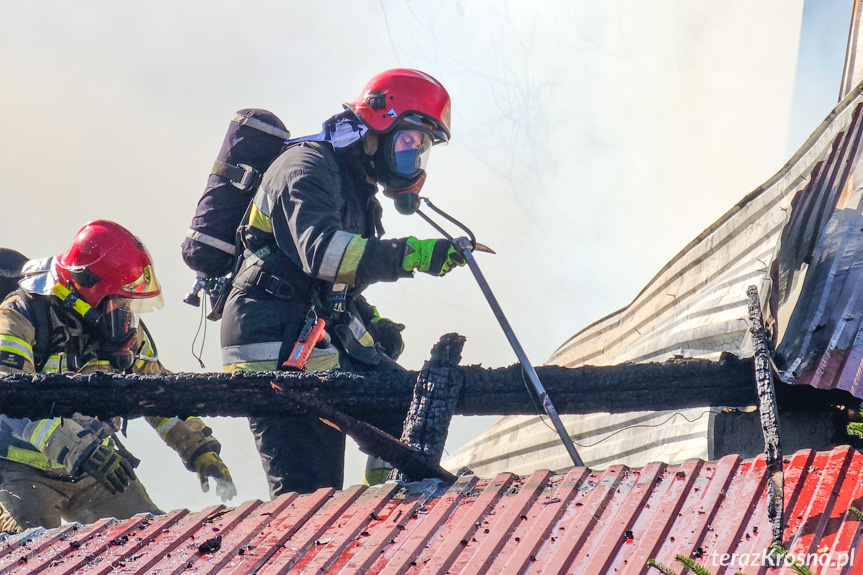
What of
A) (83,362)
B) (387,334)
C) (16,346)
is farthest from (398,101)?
(83,362)

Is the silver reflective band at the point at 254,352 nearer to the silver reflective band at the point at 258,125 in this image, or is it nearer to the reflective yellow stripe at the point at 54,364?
the silver reflective band at the point at 258,125

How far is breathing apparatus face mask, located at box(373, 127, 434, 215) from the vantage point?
5.05m

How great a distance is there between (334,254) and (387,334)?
4.44 feet

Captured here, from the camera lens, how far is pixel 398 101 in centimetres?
509

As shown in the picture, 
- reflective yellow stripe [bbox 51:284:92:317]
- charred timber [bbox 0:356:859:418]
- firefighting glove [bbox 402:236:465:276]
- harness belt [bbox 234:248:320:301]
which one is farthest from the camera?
reflective yellow stripe [bbox 51:284:92:317]

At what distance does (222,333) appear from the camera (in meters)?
4.86

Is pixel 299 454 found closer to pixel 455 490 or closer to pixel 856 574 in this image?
pixel 455 490

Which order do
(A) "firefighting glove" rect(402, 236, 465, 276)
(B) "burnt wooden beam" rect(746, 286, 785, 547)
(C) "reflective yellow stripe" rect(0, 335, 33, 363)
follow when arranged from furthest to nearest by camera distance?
(C) "reflective yellow stripe" rect(0, 335, 33, 363)
(A) "firefighting glove" rect(402, 236, 465, 276)
(B) "burnt wooden beam" rect(746, 286, 785, 547)

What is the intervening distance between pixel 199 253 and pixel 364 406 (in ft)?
4.81

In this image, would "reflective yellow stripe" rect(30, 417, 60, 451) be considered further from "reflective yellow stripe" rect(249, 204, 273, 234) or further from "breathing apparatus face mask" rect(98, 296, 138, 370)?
"reflective yellow stripe" rect(249, 204, 273, 234)

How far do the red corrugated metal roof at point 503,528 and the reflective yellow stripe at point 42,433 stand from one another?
121cm

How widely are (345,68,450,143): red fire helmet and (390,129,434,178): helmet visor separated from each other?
75mm

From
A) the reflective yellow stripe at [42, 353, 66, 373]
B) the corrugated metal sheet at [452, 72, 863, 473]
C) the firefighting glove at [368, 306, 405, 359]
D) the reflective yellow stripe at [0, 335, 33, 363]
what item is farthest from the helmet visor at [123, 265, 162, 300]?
the corrugated metal sheet at [452, 72, 863, 473]

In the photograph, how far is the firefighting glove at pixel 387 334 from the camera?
5.60 meters
